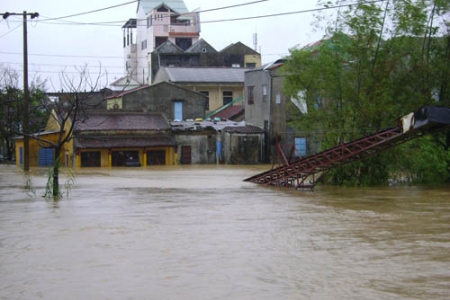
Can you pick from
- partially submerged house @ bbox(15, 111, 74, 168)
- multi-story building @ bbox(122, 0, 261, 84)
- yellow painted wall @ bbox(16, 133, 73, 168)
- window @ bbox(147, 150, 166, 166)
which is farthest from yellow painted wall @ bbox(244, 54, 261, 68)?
yellow painted wall @ bbox(16, 133, 73, 168)

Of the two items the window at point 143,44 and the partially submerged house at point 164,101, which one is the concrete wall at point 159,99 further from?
the window at point 143,44

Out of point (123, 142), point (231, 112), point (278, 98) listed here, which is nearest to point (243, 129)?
point (278, 98)

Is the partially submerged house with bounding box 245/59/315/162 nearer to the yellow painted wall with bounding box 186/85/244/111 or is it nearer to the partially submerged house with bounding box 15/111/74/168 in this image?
the yellow painted wall with bounding box 186/85/244/111

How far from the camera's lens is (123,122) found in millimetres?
55719

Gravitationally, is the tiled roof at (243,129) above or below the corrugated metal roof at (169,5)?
below

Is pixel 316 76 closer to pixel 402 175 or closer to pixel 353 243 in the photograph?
pixel 402 175

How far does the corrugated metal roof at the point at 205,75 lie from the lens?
6978 centimetres

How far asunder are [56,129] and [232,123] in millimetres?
13828

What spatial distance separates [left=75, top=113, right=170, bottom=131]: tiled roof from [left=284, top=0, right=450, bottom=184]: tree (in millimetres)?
23442

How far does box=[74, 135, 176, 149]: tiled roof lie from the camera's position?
172ft

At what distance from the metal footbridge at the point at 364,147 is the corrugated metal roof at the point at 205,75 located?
36.6 metres

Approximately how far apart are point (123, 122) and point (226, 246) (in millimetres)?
40370

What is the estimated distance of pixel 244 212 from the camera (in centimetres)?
2264

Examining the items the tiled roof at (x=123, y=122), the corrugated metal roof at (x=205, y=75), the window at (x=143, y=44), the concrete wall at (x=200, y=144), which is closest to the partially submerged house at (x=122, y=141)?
the tiled roof at (x=123, y=122)
